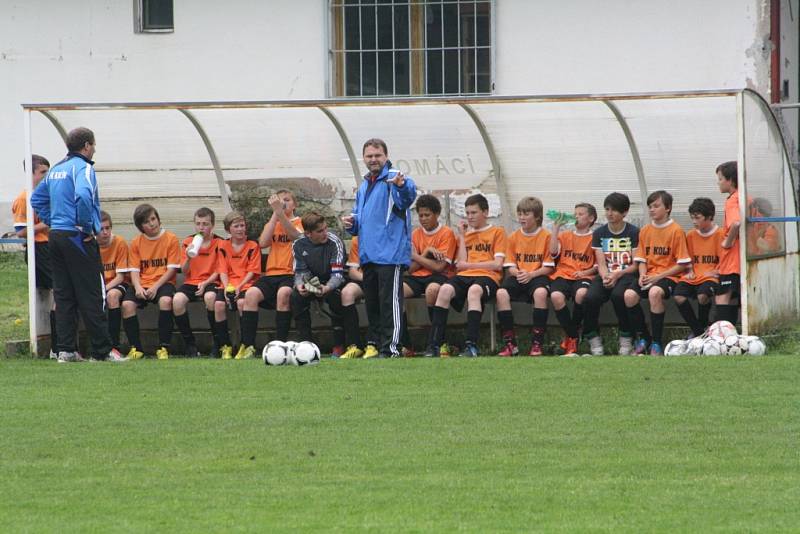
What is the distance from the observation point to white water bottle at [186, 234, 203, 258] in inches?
511

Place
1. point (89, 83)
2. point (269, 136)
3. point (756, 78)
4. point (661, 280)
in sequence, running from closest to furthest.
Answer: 1. point (661, 280)
2. point (269, 136)
3. point (756, 78)
4. point (89, 83)

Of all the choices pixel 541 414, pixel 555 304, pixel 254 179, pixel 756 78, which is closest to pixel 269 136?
pixel 254 179

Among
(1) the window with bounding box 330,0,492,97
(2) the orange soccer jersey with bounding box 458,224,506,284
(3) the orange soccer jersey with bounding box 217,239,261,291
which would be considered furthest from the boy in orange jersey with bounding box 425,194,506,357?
(1) the window with bounding box 330,0,492,97

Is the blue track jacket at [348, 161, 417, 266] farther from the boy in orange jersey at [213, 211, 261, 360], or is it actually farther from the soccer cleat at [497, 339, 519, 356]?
the boy in orange jersey at [213, 211, 261, 360]

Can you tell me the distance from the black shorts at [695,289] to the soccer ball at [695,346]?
57 cm

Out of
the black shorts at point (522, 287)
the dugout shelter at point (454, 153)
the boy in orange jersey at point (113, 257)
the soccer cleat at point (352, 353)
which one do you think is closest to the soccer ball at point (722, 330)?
the dugout shelter at point (454, 153)

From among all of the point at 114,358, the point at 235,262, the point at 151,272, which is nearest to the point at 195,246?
the point at 235,262

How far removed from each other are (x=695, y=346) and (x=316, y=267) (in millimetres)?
3235

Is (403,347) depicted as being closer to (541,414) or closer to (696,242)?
(696,242)

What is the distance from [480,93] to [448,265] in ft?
24.3

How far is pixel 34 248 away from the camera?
41.5 ft

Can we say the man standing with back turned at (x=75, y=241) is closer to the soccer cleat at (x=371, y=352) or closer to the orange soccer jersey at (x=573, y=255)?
the soccer cleat at (x=371, y=352)

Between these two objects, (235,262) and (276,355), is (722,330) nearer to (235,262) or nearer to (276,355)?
(276,355)

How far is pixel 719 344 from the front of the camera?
1145cm
